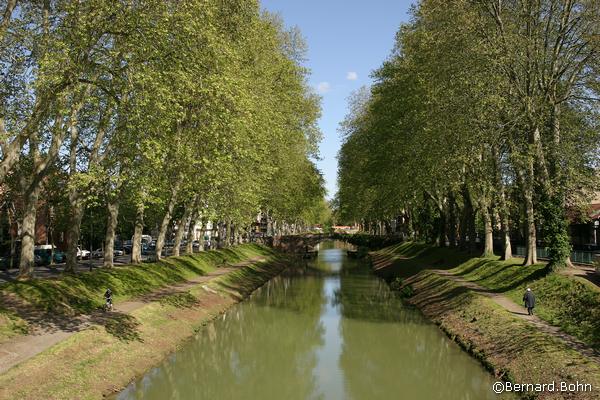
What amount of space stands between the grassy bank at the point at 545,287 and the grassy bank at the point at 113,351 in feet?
61.4

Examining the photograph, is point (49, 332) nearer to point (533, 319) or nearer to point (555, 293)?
point (533, 319)

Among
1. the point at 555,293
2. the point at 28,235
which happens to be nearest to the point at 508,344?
the point at 555,293

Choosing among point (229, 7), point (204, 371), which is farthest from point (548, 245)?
point (229, 7)

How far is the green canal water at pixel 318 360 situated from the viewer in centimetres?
2084

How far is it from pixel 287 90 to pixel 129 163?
36.2 meters

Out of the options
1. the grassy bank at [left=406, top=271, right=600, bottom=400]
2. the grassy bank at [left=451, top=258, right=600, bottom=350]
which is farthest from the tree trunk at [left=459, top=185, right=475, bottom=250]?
the grassy bank at [left=406, top=271, right=600, bottom=400]

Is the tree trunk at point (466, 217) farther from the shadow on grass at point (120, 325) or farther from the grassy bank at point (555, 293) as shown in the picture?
the shadow on grass at point (120, 325)

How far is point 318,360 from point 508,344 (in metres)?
9.12

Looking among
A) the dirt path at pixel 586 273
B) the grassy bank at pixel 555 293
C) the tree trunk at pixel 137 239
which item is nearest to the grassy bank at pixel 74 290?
the tree trunk at pixel 137 239

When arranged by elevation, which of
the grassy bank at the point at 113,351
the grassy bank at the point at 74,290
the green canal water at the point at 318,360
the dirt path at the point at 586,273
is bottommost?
the green canal water at the point at 318,360

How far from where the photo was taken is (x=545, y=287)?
95.5ft

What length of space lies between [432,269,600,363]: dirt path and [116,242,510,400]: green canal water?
11.7 ft

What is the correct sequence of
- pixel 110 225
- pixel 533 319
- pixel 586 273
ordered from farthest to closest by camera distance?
pixel 110 225 < pixel 586 273 < pixel 533 319

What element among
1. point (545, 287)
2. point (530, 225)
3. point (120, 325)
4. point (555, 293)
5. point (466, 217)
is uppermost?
point (466, 217)
